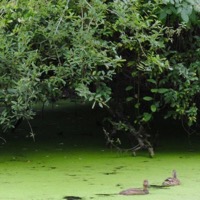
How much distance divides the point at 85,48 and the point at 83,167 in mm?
912

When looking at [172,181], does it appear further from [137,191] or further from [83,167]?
[83,167]

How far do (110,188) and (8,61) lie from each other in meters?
1.36

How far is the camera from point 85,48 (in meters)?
→ 4.95

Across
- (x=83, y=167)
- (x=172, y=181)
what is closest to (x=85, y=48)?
(x=83, y=167)

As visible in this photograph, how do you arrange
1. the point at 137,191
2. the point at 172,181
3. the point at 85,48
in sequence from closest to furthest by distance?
1. the point at 137,191
2. the point at 172,181
3. the point at 85,48

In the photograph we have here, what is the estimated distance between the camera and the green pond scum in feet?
13.5

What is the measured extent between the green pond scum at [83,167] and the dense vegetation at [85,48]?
32 centimetres

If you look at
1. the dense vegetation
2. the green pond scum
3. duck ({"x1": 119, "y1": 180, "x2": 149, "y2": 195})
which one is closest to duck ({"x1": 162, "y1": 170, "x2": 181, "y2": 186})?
the green pond scum

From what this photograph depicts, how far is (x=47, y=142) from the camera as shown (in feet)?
20.6

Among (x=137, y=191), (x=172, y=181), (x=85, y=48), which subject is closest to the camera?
(x=137, y=191)

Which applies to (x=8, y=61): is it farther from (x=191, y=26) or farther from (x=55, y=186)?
(x=191, y=26)

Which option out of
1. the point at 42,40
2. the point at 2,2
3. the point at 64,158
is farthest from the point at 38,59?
the point at 64,158

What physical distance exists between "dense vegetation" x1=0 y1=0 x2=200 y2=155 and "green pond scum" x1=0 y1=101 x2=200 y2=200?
1.04 ft

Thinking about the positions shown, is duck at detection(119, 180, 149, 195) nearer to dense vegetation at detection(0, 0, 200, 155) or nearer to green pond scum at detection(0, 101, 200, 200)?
green pond scum at detection(0, 101, 200, 200)
